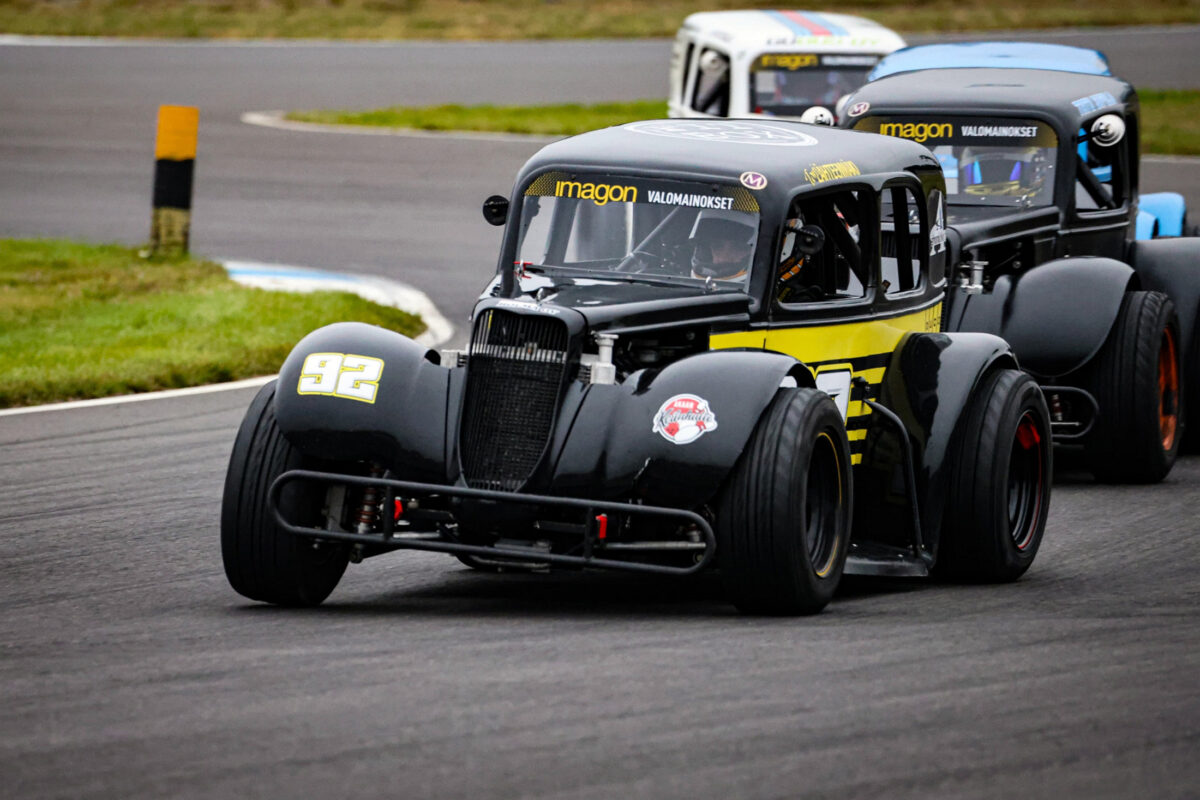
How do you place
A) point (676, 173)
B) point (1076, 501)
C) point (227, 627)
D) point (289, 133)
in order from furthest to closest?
point (289, 133)
point (1076, 501)
point (676, 173)
point (227, 627)

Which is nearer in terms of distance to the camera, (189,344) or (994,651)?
(994,651)

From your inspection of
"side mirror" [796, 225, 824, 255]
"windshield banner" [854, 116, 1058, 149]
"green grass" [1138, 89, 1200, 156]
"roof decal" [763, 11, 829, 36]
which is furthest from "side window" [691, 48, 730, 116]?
"side mirror" [796, 225, 824, 255]

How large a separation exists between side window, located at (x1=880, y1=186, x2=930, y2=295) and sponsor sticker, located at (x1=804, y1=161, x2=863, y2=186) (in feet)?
1.08

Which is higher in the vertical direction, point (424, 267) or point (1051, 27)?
point (1051, 27)

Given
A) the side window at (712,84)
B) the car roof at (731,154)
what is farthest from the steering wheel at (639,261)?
the side window at (712,84)

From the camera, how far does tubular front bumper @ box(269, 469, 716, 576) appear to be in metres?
6.20

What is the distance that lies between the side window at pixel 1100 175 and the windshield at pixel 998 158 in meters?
0.21

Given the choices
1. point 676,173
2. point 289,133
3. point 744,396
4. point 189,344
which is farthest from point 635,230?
point 289,133

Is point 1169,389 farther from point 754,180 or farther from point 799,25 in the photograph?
point 799,25

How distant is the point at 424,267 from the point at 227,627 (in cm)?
1087

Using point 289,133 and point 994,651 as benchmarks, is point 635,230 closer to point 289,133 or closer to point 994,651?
point 994,651

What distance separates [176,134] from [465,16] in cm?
3227

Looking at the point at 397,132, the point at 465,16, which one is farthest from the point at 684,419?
the point at 465,16

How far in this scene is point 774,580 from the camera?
251 inches
